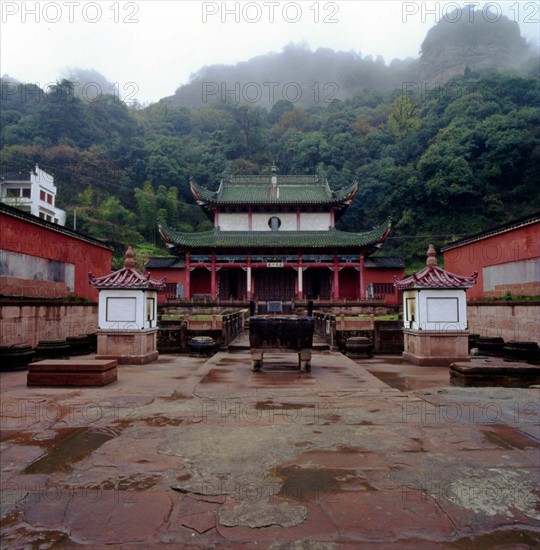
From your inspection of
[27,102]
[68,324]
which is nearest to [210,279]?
[68,324]

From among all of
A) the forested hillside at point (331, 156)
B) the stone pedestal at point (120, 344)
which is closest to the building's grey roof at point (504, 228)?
the stone pedestal at point (120, 344)

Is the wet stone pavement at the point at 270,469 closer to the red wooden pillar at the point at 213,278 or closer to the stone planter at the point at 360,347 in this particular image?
the stone planter at the point at 360,347

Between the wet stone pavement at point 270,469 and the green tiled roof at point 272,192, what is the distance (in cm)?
2684

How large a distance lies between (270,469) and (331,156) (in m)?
61.5

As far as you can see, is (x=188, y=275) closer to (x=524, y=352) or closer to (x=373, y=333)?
(x=373, y=333)

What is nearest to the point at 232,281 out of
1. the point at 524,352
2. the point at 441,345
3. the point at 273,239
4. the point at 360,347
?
the point at 273,239

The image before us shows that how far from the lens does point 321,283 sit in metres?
33.1

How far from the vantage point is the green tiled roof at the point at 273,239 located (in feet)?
98.0

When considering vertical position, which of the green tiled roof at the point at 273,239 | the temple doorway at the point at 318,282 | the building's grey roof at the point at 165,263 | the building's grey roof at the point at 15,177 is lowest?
the temple doorway at the point at 318,282

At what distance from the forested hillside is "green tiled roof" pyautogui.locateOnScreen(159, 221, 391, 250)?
433 inches

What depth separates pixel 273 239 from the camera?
31.3m

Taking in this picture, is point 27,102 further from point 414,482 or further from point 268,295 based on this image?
point 414,482

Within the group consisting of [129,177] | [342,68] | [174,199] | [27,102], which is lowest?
[174,199]

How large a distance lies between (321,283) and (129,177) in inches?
1656
